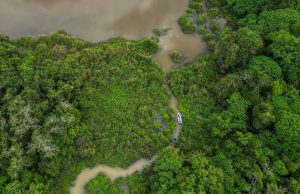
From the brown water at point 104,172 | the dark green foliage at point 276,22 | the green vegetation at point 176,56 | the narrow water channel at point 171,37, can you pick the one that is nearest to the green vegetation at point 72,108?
the brown water at point 104,172

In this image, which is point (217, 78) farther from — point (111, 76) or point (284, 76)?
point (111, 76)

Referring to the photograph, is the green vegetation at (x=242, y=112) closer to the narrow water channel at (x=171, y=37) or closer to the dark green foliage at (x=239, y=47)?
the dark green foliage at (x=239, y=47)

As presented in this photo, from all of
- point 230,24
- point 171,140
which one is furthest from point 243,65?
point 171,140

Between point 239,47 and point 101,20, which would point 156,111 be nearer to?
point 239,47

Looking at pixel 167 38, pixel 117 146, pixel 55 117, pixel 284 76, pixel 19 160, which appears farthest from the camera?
pixel 167 38

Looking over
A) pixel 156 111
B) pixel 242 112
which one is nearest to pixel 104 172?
pixel 156 111

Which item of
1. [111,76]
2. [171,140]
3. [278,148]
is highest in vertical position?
[111,76]
